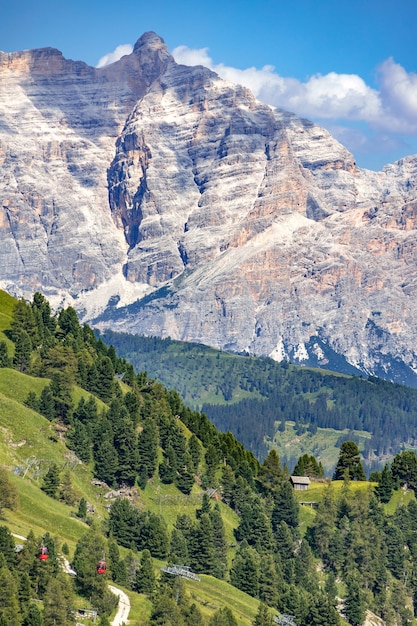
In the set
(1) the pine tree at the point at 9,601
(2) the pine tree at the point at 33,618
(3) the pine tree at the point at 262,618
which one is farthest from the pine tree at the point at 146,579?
(1) the pine tree at the point at 9,601

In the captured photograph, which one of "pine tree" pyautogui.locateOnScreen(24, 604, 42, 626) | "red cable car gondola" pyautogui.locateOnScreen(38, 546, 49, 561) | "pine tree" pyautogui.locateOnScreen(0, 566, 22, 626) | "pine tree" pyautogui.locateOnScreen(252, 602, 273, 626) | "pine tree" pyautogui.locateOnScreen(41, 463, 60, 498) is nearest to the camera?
"pine tree" pyautogui.locateOnScreen(0, 566, 22, 626)

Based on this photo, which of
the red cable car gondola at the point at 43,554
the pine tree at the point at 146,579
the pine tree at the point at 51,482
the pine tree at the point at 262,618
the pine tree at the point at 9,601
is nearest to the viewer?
the pine tree at the point at 9,601

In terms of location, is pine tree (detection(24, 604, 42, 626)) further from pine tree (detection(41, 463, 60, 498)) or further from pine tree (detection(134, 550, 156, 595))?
pine tree (detection(41, 463, 60, 498))

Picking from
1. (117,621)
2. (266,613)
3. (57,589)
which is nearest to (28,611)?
(57,589)

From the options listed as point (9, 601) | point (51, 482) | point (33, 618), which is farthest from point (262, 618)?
point (9, 601)

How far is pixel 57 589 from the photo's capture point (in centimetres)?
14838

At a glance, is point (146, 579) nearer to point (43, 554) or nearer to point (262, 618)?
Result: point (262, 618)

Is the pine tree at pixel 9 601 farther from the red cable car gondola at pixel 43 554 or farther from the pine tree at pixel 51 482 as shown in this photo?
the pine tree at pixel 51 482

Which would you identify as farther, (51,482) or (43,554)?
(51,482)

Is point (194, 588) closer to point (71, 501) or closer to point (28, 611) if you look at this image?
point (71, 501)

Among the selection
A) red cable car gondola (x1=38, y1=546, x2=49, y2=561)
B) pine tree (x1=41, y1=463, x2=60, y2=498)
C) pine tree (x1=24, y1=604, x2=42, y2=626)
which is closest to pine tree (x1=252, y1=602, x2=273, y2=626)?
red cable car gondola (x1=38, y1=546, x2=49, y2=561)

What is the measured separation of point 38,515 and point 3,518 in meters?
11.5

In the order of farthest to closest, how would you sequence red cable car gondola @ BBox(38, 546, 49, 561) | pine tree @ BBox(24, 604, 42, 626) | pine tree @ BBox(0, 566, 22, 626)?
red cable car gondola @ BBox(38, 546, 49, 561) → pine tree @ BBox(24, 604, 42, 626) → pine tree @ BBox(0, 566, 22, 626)

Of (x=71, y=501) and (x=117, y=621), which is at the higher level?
(x=71, y=501)
